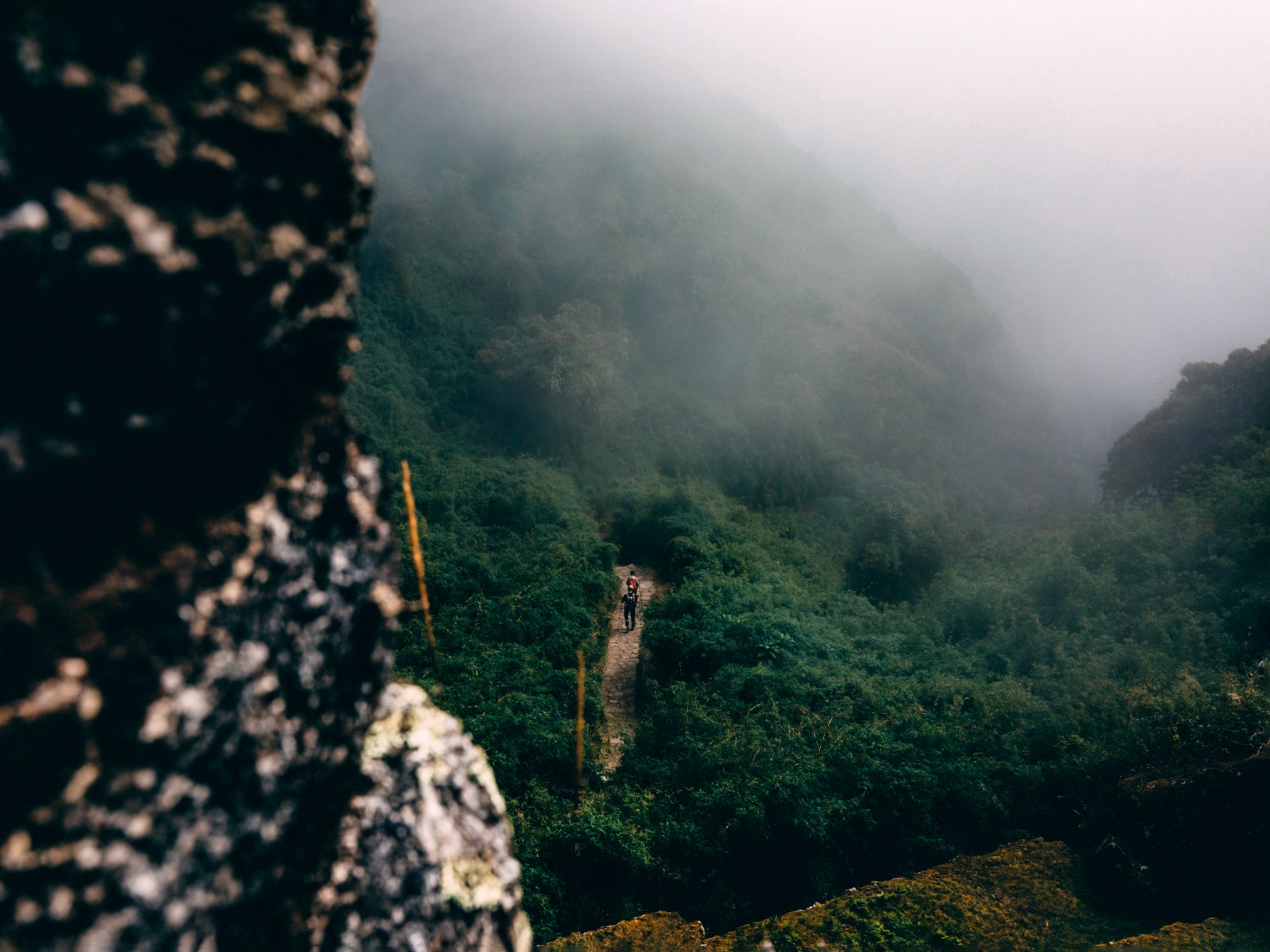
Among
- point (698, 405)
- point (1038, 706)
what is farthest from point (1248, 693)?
point (698, 405)

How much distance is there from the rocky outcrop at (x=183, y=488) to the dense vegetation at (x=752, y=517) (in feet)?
24.7

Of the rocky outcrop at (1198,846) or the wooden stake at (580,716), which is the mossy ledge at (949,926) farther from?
the wooden stake at (580,716)

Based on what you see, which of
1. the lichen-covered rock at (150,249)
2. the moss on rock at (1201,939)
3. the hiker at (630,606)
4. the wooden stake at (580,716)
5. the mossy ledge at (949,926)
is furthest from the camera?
the hiker at (630,606)

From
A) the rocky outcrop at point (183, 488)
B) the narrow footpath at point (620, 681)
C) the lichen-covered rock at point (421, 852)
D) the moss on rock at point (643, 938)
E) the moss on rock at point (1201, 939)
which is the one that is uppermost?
the rocky outcrop at point (183, 488)

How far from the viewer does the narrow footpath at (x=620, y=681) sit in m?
12.2

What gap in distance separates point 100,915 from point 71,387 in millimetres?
1498

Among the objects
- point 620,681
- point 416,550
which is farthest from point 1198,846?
point 416,550

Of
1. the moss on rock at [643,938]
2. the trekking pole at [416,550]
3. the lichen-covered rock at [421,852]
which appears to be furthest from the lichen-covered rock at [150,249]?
the moss on rock at [643,938]

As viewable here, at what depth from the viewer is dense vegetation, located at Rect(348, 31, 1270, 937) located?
9.67 metres

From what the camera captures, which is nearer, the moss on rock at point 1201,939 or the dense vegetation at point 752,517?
the moss on rock at point 1201,939

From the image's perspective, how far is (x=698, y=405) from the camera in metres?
30.9

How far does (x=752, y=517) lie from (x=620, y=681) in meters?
11.6

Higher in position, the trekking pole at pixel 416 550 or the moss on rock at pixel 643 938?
the trekking pole at pixel 416 550

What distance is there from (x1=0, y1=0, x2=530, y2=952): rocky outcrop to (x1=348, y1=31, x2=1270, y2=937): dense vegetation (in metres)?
7.52
